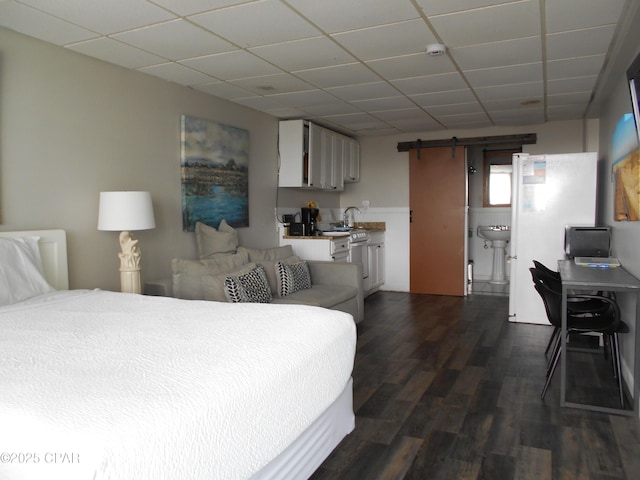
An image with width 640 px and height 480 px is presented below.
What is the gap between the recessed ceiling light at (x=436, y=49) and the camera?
10.8 feet

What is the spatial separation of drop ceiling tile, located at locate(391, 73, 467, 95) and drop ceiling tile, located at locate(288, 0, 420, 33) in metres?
1.32

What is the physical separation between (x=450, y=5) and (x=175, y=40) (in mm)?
1742

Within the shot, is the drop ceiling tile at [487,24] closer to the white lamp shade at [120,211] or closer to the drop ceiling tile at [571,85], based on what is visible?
the drop ceiling tile at [571,85]

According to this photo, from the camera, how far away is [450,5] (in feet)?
8.74

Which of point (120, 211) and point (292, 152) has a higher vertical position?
point (292, 152)

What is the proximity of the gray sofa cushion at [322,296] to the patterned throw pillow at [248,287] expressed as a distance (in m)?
0.18

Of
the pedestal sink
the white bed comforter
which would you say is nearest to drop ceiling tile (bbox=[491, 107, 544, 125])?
the pedestal sink

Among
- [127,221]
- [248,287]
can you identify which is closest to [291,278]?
[248,287]

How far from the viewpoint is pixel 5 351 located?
1.70 meters

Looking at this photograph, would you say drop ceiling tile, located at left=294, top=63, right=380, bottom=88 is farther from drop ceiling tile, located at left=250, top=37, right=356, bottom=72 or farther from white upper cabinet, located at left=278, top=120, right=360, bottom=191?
white upper cabinet, located at left=278, top=120, right=360, bottom=191

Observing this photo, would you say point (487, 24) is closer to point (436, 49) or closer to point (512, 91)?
point (436, 49)

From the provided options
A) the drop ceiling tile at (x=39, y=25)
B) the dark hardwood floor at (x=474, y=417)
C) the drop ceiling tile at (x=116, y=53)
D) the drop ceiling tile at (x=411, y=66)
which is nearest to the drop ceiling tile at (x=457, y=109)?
the drop ceiling tile at (x=411, y=66)

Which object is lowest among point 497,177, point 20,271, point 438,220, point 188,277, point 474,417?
point 474,417

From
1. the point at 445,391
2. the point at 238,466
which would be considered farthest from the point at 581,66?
the point at 238,466
